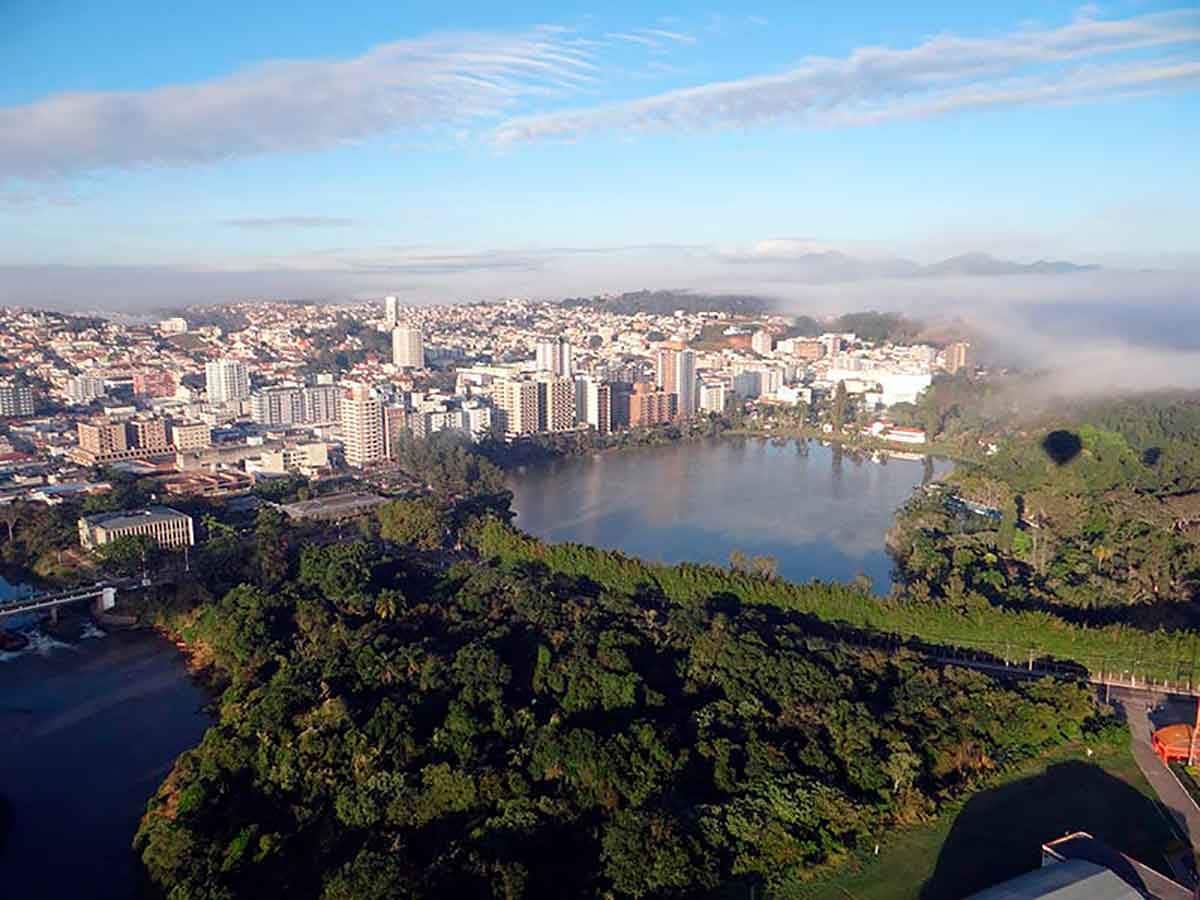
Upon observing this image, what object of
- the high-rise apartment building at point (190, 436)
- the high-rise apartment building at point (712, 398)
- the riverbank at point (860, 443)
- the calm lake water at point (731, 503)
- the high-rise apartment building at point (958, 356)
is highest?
the high-rise apartment building at point (958, 356)

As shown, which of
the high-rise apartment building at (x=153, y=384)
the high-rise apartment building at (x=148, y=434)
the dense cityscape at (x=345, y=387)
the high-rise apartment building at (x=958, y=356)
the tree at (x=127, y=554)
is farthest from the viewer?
the high-rise apartment building at (x=958, y=356)

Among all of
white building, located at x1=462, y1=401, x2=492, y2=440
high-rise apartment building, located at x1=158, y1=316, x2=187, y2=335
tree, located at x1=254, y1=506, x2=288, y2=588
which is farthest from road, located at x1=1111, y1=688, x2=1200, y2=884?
high-rise apartment building, located at x1=158, y1=316, x2=187, y2=335

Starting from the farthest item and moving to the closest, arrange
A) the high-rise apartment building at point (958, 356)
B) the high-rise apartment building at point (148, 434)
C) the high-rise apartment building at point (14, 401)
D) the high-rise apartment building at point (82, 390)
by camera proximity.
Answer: the high-rise apartment building at point (958, 356) < the high-rise apartment building at point (82, 390) < the high-rise apartment building at point (14, 401) < the high-rise apartment building at point (148, 434)

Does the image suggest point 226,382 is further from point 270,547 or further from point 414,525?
point 270,547

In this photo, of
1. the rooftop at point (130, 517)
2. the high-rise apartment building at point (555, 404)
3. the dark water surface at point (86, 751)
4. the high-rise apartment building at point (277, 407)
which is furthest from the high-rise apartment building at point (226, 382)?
the dark water surface at point (86, 751)

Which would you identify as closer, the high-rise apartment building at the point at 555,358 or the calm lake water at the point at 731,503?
the calm lake water at the point at 731,503

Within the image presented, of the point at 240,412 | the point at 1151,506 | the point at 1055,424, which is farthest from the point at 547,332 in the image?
the point at 1151,506

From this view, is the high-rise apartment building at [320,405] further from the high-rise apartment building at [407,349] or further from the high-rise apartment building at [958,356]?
the high-rise apartment building at [958,356]

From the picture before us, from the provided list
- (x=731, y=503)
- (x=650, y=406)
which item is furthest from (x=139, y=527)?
(x=650, y=406)
